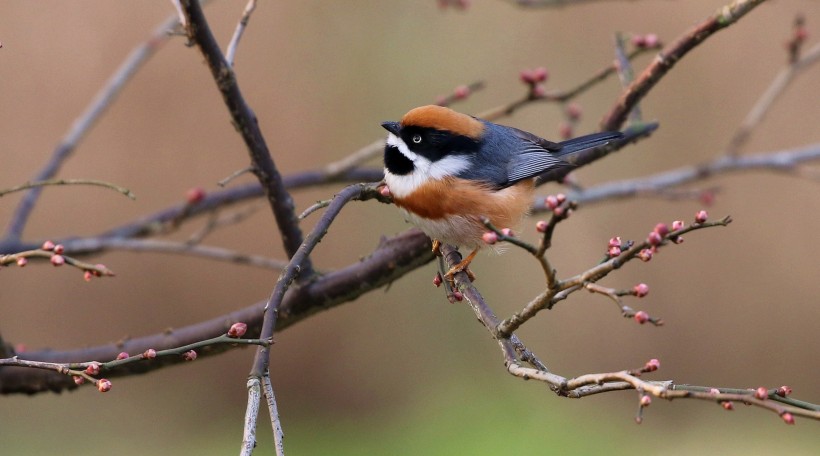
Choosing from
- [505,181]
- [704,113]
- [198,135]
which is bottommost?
[505,181]

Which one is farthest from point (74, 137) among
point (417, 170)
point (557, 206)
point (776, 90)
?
point (776, 90)

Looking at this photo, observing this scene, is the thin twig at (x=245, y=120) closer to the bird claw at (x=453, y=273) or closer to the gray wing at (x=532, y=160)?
the bird claw at (x=453, y=273)

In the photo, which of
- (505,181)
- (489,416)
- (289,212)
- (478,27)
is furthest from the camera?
(478,27)

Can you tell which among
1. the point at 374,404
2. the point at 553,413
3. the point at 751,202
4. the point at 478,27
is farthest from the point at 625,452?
the point at 478,27

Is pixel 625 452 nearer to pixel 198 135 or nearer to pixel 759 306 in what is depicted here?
pixel 759 306

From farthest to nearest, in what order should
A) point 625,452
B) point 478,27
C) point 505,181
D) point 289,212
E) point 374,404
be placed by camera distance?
1. point 478,27
2. point 374,404
3. point 625,452
4. point 505,181
5. point 289,212

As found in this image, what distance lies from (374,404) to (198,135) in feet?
7.20

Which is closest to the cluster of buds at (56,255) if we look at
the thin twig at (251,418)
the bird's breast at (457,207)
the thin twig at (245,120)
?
the thin twig at (251,418)

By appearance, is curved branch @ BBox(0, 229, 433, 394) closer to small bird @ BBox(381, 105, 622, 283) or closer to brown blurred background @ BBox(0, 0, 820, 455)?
small bird @ BBox(381, 105, 622, 283)

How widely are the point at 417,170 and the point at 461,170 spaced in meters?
0.18

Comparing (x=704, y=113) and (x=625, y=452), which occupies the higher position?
(x=704, y=113)

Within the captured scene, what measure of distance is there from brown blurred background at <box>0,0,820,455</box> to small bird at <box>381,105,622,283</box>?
2.36 metres

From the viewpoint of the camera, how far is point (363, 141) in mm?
6043

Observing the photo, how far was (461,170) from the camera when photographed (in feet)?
10.7
